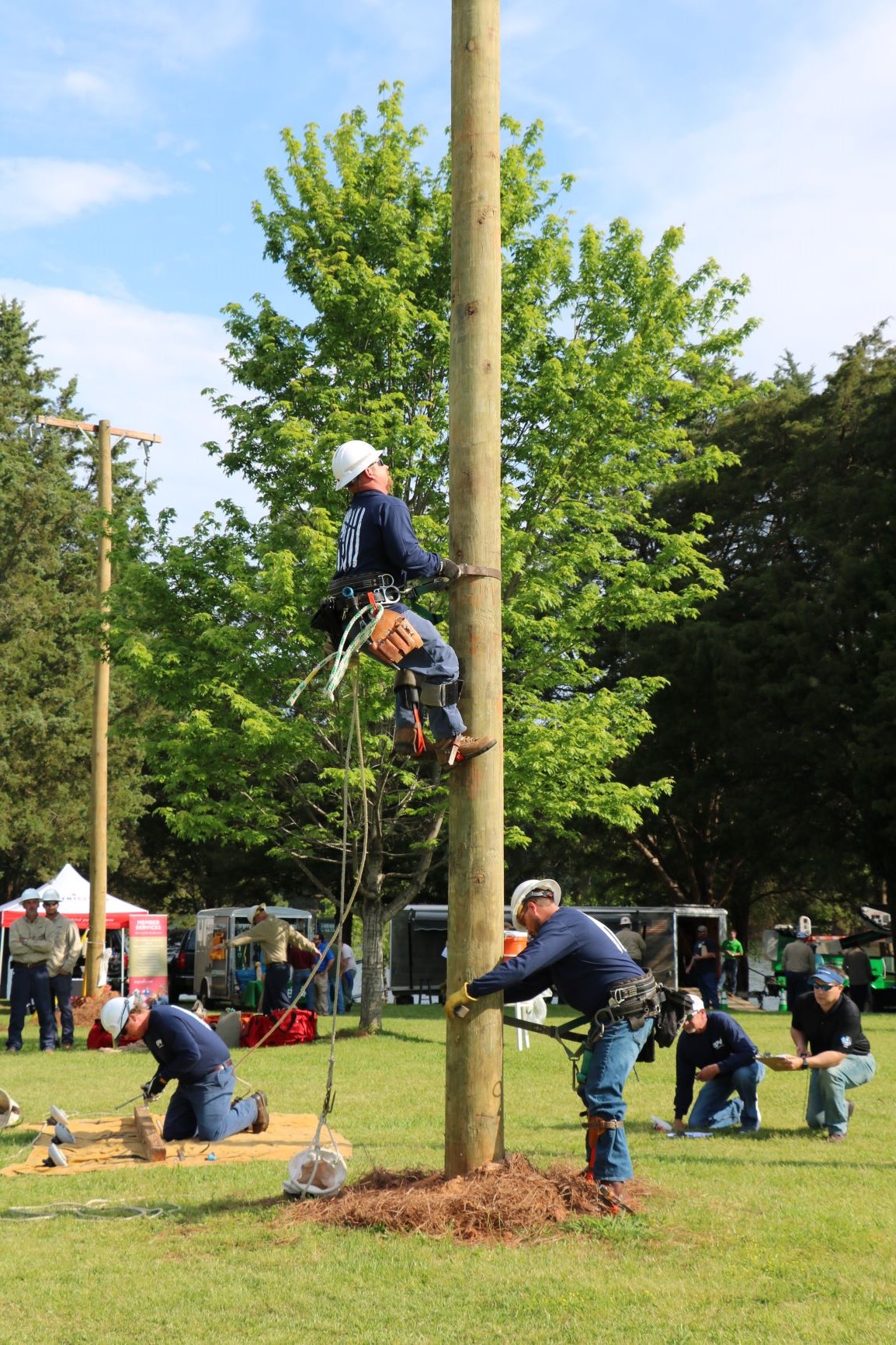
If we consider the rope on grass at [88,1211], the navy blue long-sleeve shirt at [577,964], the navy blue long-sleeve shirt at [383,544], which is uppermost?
the navy blue long-sleeve shirt at [383,544]

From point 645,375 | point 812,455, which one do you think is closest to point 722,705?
point 812,455

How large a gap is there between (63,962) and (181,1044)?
826 cm

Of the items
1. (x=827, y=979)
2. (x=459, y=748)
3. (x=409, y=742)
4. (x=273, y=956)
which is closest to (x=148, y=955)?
(x=273, y=956)

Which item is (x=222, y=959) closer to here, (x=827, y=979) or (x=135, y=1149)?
(x=135, y=1149)

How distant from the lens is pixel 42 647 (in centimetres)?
3859

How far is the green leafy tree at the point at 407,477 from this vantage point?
1830cm

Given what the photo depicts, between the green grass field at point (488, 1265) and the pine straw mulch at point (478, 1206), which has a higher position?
the pine straw mulch at point (478, 1206)

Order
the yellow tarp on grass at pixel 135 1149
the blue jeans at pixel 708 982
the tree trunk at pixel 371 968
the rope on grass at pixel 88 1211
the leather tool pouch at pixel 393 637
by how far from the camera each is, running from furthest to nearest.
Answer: the blue jeans at pixel 708 982
the tree trunk at pixel 371 968
the yellow tarp on grass at pixel 135 1149
the rope on grass at pixel 88 1211
the leather tool pouch at pixel 393 637

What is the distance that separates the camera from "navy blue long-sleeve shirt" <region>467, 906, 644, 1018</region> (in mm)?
6723

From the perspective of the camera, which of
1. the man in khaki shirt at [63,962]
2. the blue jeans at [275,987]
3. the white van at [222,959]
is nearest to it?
the man in khaki shirt at [63,962]

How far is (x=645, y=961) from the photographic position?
2661 cm

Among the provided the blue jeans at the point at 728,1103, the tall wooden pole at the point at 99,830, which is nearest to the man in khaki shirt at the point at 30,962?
the tall wooden pole at the point at 99,830

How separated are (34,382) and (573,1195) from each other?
40.3m

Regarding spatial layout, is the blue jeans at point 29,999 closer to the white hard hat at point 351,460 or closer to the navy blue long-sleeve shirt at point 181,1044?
the navy blue long-sleeve shirt at point 181,1044
